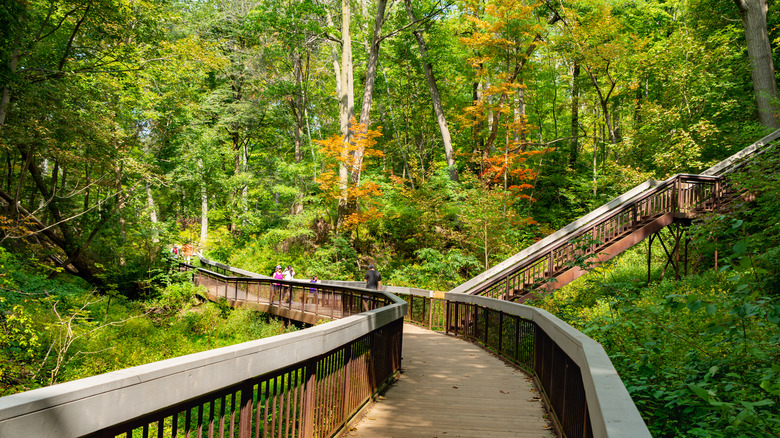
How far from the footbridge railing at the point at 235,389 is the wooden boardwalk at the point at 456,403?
0.36 meters

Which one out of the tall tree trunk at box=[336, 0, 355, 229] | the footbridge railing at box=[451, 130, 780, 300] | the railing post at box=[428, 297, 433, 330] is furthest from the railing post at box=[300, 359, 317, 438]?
the tall tree trunk at box=[336, 0, 355, 229]

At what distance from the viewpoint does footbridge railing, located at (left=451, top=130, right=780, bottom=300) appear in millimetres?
13562

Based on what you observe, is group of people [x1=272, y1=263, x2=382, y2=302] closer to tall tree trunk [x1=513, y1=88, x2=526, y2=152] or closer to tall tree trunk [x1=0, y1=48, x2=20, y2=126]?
tall tree trunk [x1=0, y1=48, x2=20, y2=126]

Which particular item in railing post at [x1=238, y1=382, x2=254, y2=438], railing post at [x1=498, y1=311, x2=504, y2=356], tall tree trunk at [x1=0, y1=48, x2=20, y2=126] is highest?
tall tree trunk at [x1=0, y1=48, x2=20, y2=126]

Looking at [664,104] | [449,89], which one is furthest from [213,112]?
[664,104]

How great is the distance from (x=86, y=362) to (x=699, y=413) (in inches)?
543

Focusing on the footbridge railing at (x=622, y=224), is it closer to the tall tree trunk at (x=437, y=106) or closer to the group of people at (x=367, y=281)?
the group of people at (x=367, y=281)

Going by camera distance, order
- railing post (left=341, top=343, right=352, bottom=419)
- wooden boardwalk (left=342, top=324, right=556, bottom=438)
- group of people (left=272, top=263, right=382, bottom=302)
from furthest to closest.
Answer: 1. group of people (left=272, top=263, right=382, bottom=302)
2. wooden boardwalk (left=342, top=324, right=556, bottom=438)
3. railing post (left=341, top=343, right=352, bottom=419)

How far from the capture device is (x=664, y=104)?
2242 cm

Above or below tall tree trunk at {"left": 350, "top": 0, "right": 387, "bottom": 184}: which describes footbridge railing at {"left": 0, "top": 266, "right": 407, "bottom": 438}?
below

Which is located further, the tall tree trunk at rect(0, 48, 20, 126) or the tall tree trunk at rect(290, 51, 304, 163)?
the tall tree trunk at rect(290, 51, 304, 163)

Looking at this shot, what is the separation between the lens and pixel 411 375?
26.3 feet

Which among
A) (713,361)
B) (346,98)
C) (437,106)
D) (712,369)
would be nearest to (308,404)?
(712,369)

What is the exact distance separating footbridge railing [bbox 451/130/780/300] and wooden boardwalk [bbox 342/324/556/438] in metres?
4.74
